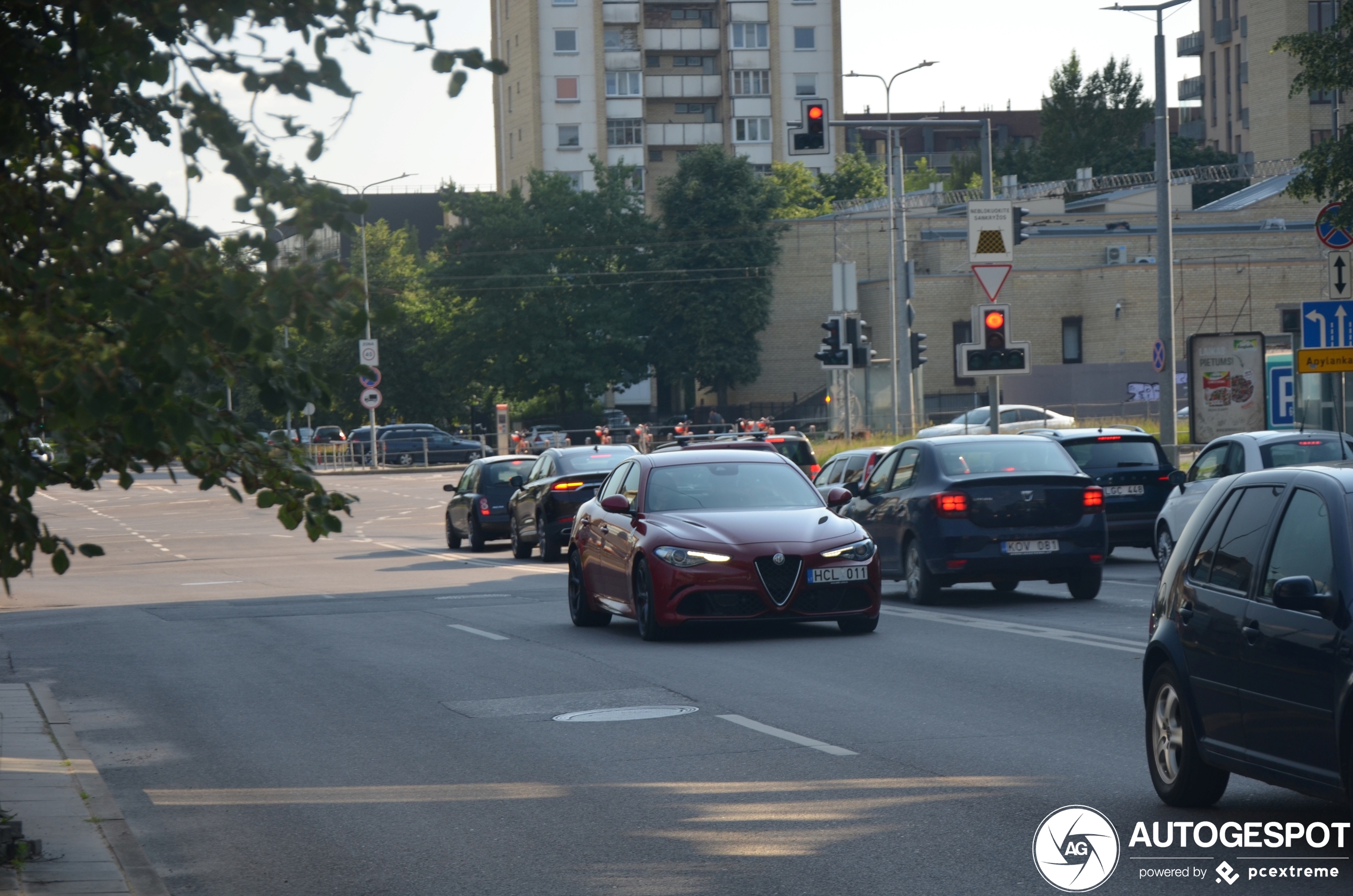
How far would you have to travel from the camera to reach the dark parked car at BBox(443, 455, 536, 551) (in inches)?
1254

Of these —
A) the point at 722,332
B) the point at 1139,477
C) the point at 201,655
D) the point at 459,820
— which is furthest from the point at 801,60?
the point at 459,820

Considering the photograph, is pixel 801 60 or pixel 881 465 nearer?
pixel 881 465

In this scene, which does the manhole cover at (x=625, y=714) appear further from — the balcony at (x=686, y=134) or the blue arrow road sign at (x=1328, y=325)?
the balcony at (x=686, y=134)

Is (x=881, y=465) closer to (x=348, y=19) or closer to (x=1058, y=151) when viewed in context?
(x=348, y=19)

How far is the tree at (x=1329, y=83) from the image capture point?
24578 millimetres

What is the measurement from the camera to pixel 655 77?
10681 centimetres

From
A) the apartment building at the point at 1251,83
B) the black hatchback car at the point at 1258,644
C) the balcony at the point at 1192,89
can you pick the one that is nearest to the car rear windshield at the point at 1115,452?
the black hatchback car at the point at 1258,644

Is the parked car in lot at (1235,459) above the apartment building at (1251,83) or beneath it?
beneath

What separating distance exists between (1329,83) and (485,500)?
1551 centimetres

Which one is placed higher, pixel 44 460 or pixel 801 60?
pixel 801 60

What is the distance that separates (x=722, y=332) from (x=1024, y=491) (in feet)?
210

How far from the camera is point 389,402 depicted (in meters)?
92.8

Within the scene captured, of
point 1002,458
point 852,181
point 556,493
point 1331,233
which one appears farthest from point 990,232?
point 852,181

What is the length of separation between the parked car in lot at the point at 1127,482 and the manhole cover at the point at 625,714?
42.4 feet
